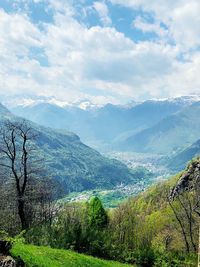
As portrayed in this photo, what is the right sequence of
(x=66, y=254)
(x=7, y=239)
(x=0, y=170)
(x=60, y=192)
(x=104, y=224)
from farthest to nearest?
1. (x=104, y=224)
2. (x=60, y=192)
3. (x=0, y=170)
4. (x=66, y=254)
5. (x=7, y=239)

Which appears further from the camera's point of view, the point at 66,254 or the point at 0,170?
the point at 0,170

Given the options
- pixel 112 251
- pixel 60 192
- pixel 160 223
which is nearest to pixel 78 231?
pixel 112 251

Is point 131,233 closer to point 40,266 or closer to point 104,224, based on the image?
point 104,224

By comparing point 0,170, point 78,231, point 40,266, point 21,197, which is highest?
point 0,170

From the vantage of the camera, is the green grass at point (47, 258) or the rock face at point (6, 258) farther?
the green grass at point (47, 258)

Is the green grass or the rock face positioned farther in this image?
the green grass

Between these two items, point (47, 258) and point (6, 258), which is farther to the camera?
point (47, 258)

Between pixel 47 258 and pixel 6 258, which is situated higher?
pixel 47 258

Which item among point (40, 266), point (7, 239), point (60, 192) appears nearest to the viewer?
point (7, 239)
